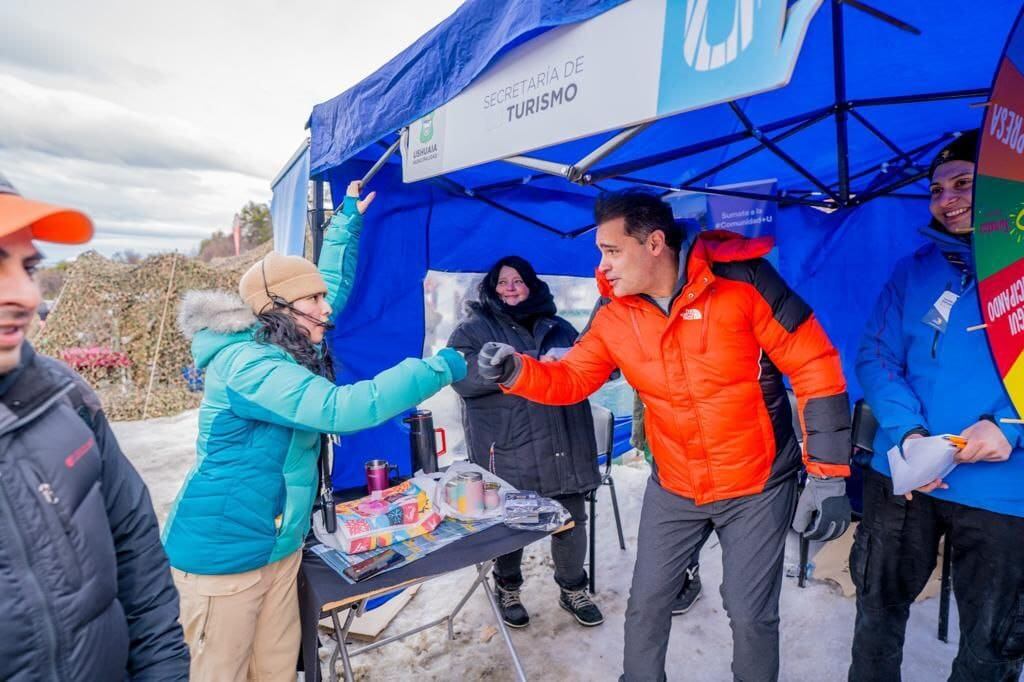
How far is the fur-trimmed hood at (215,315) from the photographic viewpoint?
5.58 ft

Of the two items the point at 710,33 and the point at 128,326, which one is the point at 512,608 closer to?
the point at 710,33

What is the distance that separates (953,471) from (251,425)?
2.29 meters

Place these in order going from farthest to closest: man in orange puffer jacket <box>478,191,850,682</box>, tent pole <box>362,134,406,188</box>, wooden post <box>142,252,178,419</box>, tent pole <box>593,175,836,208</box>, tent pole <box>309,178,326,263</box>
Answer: wooden post <box>142,252,178,419</box> < tent pole <box>593,175,836,208</box> < tent pole <box>309,178,326,263</box> < tent pole <box>362,134,406,188</box> < man in orange puffer jacket <box>478,191,850,682</box>

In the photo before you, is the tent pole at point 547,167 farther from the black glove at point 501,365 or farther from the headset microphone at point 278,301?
the headset microphone at point 278,301

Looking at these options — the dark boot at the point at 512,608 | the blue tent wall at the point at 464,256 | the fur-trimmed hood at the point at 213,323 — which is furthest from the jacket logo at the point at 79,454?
the dark boot at the point at 512,608

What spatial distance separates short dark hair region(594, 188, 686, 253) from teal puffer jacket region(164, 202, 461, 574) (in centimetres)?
82

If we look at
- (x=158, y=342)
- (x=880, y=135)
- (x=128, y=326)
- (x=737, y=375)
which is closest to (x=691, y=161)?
(x=880, y=135)

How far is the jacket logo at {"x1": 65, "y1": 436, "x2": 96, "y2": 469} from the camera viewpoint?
0.94 meters

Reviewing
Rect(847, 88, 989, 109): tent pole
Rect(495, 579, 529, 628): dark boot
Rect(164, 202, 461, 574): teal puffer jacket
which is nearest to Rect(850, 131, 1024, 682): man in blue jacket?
Rect(847, 88, 989, 109): tent pole

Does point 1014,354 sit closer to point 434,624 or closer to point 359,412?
point 359,412

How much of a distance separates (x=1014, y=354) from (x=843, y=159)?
1989 mm

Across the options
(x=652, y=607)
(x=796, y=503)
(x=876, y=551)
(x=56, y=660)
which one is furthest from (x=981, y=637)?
(x=56, y=660)

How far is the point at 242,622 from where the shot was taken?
1.77m

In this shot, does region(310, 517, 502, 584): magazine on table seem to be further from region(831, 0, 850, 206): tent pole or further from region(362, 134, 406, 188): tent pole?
region(831, 0, 850, 206): tent pole
